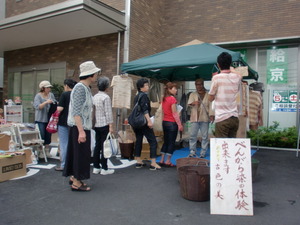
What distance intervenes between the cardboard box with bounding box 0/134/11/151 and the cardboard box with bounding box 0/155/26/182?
0.93 metres

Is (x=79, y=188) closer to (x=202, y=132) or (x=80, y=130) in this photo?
(x=80, y=130)

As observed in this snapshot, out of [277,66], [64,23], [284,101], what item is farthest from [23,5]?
[284,101]

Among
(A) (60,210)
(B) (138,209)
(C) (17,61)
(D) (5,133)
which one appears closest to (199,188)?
(B) (138,209)

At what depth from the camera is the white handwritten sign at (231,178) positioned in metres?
3.03

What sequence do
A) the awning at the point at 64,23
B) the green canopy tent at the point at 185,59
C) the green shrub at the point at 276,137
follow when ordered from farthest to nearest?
the green shrub at the point at 276,137 < the awning at the point at 64,23 < the green canopy tent at the point at 185,59

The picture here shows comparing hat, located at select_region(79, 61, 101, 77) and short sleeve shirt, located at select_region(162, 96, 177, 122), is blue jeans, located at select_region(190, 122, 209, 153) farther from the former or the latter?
hat, located at select_region(79, 61, 101, 77)

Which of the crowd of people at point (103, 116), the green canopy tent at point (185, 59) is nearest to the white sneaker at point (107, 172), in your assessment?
the crowd of people at point (103, 116)

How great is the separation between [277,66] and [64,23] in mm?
6573

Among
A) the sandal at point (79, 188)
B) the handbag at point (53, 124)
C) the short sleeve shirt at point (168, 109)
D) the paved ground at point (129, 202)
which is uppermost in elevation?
the short sleeve shirt at point (168, 109)

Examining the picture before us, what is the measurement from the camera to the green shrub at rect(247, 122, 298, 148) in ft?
24.7

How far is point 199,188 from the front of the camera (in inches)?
133

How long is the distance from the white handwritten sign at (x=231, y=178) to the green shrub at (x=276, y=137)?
4674 millimetres

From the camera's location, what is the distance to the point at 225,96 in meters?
3.44

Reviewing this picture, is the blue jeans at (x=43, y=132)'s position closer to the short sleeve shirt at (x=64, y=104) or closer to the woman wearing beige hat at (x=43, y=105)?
the woman wearing beige hat at (x=43, y=105)
